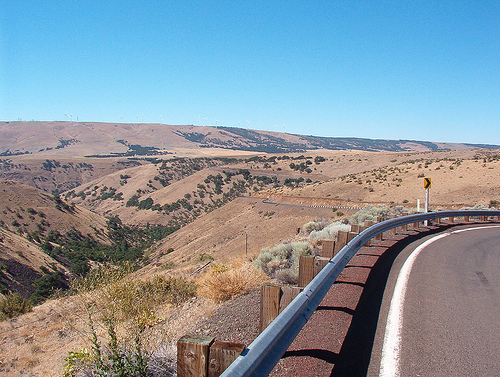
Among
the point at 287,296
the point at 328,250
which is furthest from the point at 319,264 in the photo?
the point at 287,296

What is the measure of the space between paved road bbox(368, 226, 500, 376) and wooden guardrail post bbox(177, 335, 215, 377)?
1911 mm

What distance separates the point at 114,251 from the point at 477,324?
51.8 meters

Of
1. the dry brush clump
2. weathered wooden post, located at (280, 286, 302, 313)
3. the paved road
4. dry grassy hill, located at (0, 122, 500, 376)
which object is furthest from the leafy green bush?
the paved road

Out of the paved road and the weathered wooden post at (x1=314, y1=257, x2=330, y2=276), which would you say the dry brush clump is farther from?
the weathered wooden post at (x1=314, y1=257, x2=330, y2=276)

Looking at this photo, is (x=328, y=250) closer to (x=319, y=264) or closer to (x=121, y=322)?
(x=319, y=264)

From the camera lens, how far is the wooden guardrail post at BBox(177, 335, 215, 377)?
7.55 ft

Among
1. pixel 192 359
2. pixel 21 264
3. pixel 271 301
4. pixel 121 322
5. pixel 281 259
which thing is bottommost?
pixel 21 264

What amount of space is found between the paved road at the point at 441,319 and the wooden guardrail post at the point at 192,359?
1911 mm

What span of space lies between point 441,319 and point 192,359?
12.9 ft

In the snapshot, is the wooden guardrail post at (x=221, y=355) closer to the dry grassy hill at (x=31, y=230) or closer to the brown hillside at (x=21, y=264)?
the dry grassy hill at (x=31, y=230)

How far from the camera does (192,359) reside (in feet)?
7.63

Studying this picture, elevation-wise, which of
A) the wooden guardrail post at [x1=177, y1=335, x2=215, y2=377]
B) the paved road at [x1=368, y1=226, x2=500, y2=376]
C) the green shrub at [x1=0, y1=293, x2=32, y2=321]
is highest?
the wooden guardrail post at [x1=177, y1=335, x2=215, y2=377]

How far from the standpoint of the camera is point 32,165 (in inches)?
5925

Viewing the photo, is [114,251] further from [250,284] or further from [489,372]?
[489,372]
